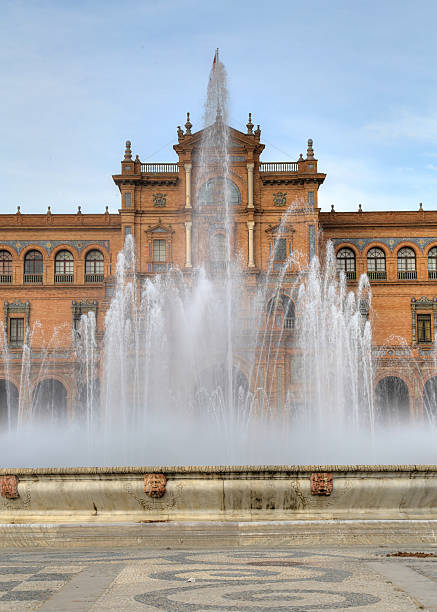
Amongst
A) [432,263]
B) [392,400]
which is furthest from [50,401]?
[432,263]

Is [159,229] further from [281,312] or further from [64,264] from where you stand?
[281,312]

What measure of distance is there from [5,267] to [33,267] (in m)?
1.55

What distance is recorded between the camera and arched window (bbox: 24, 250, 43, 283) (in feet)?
144

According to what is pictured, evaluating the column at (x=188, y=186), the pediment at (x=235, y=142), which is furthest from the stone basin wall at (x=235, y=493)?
the pediment at (x=235, y=142)

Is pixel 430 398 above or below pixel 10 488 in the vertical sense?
below

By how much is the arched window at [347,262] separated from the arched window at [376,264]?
0.87 metres

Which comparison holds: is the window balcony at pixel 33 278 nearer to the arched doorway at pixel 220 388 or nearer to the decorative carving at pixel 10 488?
the arched doorway at pixel 220 388

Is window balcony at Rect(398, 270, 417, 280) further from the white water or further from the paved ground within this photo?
the paved ground

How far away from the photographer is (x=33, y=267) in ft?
145

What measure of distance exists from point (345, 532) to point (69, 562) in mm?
3577

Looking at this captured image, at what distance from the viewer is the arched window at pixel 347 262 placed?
4403 cm

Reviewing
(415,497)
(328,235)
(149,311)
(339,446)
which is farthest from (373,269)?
(415,497)

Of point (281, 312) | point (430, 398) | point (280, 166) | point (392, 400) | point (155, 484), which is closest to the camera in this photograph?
point (155, 484)

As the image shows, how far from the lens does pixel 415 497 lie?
1066 centimetres
